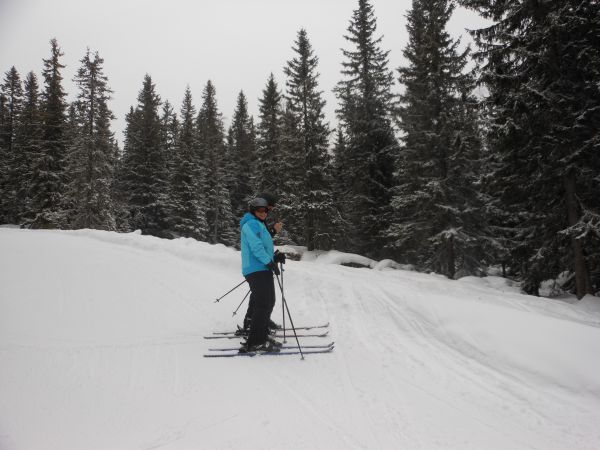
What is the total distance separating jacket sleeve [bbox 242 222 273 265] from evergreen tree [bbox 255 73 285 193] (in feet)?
71.1

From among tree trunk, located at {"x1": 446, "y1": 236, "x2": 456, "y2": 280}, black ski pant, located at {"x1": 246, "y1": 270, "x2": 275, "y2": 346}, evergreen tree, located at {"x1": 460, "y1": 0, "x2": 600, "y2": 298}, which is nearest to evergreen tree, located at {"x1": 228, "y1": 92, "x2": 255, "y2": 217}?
tree trunk, located at {"x1": 446, "y1": 236, "x2": 456, "y2": 280}

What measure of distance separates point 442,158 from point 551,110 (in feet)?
24.0

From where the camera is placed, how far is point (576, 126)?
33.8 feet

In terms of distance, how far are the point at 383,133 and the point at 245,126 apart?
29.6m

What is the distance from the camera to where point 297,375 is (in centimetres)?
476

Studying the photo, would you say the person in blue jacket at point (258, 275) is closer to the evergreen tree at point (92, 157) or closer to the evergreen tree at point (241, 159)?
the evergreen tree at point (92, 157)

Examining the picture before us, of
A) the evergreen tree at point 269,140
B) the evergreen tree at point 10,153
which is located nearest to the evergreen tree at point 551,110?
the evergreen tree at point 269,140

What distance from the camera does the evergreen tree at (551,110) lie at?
10383mm

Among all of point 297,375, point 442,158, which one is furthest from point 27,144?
point 297,375

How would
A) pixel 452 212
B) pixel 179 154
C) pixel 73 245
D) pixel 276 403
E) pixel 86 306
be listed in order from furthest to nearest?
pixel 179 154
pixel 452 212
pixel 73 245
pixel 86 306
pixel 276 403

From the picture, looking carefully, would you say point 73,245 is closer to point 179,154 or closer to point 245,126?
point 179,154

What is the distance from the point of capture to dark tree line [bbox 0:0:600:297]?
10.8m

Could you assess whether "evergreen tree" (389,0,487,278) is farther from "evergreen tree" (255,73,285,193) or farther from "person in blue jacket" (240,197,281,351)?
"person in blue jacket" (240,197,281,351)

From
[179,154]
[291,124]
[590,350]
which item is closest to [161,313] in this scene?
[590,350]
